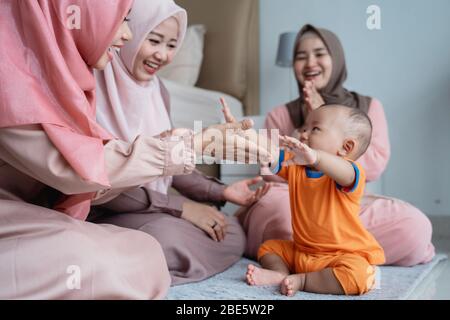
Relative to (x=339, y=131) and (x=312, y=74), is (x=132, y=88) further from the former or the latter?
(x=312, y=74)

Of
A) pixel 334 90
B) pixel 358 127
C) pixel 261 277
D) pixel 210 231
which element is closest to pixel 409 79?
pixel 334 90

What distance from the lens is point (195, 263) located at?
5.47 ft

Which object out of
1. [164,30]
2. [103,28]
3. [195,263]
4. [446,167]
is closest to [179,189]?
[195,263]

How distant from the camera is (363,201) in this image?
2031mm

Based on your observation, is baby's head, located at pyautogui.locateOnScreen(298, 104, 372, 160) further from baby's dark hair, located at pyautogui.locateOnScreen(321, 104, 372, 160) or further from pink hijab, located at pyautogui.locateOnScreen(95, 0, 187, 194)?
pink hijab, located at pyautogui.locateOnScreen(95, 0, 187, 194)

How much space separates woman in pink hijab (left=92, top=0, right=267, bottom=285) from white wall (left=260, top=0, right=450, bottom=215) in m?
1.54

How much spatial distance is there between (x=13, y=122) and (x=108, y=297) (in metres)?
0.39

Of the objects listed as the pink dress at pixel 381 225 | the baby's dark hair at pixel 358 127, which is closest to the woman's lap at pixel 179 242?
the pink dress at pixel 381 225

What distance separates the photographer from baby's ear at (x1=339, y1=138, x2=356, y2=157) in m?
1.52

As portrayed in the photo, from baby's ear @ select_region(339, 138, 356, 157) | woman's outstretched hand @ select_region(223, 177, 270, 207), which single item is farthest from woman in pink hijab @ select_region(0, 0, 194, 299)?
woman's outstretched hand @ select_region(223, 177, 270, 207)

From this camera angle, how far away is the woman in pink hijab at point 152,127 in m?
1.63

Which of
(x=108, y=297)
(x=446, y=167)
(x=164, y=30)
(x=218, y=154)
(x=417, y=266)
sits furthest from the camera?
(x=446, y=167)

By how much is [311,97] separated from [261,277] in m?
0.80

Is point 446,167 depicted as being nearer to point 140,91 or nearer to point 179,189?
point 179,189
